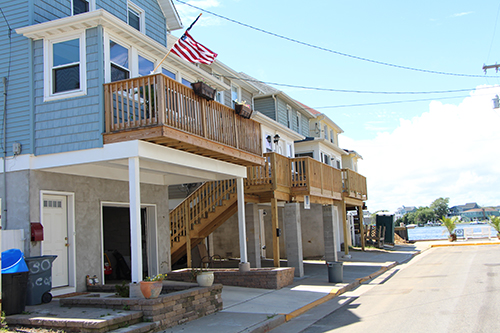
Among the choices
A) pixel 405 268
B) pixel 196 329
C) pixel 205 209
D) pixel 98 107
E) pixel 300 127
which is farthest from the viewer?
pixel 300 127

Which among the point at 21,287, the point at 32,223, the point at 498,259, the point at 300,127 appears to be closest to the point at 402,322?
the point at 21,287

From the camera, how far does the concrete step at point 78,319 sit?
707 cm

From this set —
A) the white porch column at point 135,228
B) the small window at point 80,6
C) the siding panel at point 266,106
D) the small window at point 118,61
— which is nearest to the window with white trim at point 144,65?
the small window at point 118,61

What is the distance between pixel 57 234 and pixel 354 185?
1784 cm

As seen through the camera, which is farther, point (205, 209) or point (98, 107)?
point (205, 209)

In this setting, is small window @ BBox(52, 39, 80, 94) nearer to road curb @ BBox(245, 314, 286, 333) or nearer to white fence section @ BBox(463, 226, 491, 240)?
road curb @ BBox(245, 314, 286, 333)

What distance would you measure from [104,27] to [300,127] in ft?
67.3

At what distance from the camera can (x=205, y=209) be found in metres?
15.8

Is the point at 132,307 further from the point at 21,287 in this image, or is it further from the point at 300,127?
the point at 300,127

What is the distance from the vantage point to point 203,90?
1060cm

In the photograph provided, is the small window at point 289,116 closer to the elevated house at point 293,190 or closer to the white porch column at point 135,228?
the elevated house at point 293,190

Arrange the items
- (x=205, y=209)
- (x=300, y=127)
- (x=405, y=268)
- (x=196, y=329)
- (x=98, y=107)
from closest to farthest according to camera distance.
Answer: (x=196, y=329)
(x=98, y=107)
(x=205, y=209)
(x=405, y=268)
(x=300, y=127)

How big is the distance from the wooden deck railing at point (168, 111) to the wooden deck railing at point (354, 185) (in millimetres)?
11678

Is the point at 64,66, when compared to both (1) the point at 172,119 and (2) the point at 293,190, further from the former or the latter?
(2) the point at 293,190
